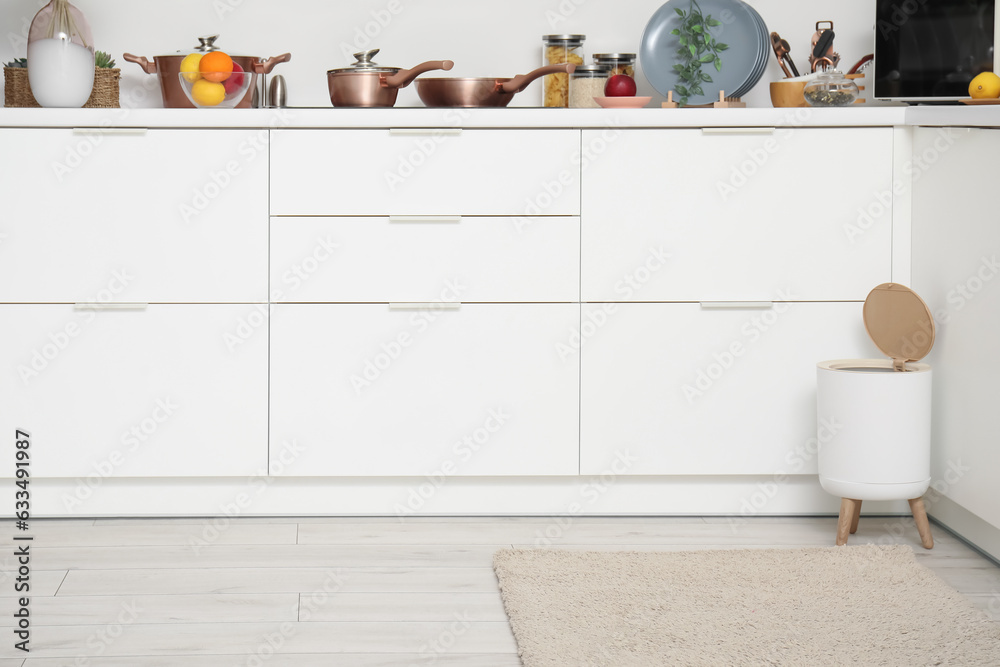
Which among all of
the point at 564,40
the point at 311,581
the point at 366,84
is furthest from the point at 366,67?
the point at 311,581

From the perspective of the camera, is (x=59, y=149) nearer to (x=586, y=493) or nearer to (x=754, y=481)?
(x=586, y=493)

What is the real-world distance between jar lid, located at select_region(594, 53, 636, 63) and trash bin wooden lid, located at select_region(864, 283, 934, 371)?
0.92m

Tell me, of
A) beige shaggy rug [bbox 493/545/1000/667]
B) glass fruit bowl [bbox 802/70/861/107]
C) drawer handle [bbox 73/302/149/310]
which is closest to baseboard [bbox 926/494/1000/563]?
beige shaggy rug [bbox 493/545/1000/667]

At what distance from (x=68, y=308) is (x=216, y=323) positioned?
0.33 metres

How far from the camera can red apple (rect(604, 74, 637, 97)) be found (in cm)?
251

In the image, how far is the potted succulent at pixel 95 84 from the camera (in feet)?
8.32

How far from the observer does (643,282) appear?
2.33 meters

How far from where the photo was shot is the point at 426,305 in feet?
7.61

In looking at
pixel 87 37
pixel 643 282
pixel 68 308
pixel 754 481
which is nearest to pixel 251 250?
pixel 68 308

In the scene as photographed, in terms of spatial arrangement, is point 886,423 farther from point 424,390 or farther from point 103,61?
point 103,61

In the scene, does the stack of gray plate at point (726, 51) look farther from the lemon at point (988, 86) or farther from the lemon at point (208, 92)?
the lemon at point (208, 92)

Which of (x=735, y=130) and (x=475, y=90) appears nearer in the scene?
(x=735, y=130)

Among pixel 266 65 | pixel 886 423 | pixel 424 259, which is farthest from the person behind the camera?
pixel 266 65

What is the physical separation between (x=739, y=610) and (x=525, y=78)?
1268 millimetres
